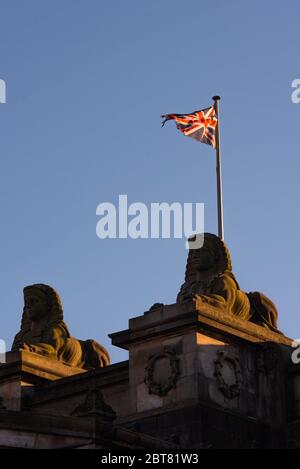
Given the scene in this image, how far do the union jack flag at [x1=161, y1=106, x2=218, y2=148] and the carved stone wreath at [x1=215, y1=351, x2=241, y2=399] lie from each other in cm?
994

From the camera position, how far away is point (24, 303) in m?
54.3

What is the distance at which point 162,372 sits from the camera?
47875 millimetres

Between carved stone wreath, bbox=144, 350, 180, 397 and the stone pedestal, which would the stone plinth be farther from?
carved stone wreath, bbox=144, 350, 180, 397

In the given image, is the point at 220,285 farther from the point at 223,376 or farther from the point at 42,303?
the point at 42,303

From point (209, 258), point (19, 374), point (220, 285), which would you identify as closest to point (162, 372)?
point (220, 285)

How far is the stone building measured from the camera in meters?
46.9

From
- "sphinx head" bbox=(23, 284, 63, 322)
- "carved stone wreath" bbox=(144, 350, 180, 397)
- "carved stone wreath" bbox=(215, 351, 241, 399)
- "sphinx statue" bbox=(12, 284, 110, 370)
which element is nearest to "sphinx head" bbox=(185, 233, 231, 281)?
"carved stone wreath" bbox=(215, 351, 241, 399)

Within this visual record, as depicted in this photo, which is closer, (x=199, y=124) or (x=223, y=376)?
(x=223, y=376)

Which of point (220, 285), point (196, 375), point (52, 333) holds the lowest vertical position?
point (196, 375)

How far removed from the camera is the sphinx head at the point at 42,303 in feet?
177

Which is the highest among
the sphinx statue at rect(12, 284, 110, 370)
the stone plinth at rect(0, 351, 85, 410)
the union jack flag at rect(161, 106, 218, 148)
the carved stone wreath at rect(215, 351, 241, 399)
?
the union jack flag at rect(161, 106, 218, 148)

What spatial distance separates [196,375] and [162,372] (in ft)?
4.15

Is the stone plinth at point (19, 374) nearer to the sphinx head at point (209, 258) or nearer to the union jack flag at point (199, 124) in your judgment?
Answer: the sphinx head at point (209, 258)

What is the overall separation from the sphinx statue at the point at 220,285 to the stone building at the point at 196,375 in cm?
3
